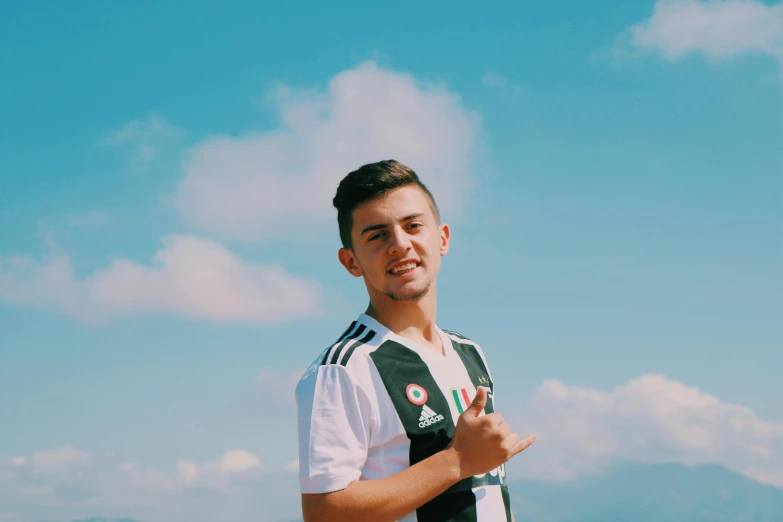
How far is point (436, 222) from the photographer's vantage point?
4.06m

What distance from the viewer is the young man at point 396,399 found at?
125 inches

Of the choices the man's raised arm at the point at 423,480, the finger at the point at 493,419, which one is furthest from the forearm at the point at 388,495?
the finger at the point at 493,419

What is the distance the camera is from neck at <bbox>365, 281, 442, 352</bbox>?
381 centimetres

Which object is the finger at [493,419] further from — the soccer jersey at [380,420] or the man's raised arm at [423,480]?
the soccer jersey at [380,420]

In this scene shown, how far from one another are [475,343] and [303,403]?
1441 millimetres

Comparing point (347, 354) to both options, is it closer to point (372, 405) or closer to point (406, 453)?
point (372, 405)

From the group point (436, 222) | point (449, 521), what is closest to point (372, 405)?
point (449, 521)

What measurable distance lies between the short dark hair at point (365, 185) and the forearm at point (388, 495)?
126 cm

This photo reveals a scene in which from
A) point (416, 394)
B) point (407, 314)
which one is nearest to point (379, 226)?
point (407, 314)

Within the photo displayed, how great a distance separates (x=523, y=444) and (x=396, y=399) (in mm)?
600

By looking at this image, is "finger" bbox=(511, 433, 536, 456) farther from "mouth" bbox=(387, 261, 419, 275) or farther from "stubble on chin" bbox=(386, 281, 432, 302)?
"mouth" bbox=(387, 261, 419, 275)

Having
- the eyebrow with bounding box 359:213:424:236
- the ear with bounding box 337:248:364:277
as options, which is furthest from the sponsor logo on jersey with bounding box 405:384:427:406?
the eyebrow with bounding box 359:213:424:236

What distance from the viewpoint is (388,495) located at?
3.12 meters

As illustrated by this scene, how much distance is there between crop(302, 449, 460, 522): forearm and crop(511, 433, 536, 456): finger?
0.30 meters
